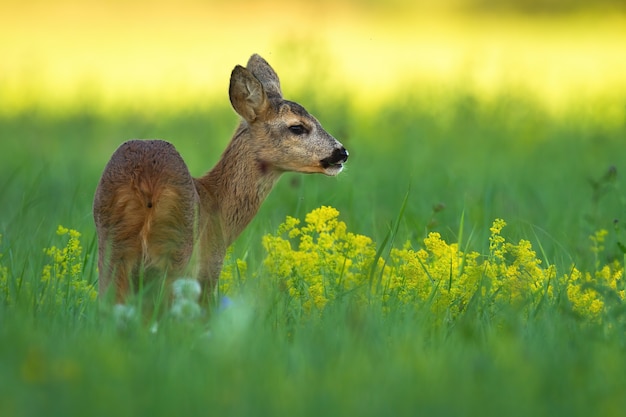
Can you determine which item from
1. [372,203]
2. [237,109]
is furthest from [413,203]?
[237,109]

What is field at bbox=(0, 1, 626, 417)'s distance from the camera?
3420 millimetres

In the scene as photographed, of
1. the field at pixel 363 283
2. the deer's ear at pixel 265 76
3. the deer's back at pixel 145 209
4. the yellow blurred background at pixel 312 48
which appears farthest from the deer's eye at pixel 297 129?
the yellow blurred background at pixel 312 48

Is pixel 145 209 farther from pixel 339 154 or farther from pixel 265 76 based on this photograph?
pixel 265 76

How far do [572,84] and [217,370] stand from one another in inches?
435

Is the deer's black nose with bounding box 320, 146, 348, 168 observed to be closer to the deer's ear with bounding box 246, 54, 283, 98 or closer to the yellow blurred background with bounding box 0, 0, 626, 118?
the deer's ear with bounding box 246, 54, 283, 98

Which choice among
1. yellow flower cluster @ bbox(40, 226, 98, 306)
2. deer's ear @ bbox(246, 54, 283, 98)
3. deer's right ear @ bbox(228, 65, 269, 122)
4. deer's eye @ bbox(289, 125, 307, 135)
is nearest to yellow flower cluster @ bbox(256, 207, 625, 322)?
deer's eye @ bbox(289, 125, 307, 135)

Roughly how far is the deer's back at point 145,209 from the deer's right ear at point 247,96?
961 mm

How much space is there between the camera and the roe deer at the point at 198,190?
4.56 meters

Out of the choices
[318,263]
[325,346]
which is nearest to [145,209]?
[318,263]

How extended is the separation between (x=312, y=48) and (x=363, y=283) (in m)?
5.67

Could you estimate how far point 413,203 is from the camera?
24.8 ft

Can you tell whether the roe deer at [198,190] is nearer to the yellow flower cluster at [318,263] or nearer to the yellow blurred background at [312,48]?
the yellow flower cluster at [318,263]

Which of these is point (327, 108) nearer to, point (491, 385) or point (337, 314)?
point (337, 314)

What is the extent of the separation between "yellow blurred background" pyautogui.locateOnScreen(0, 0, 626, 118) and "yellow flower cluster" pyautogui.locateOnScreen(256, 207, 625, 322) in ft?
16.7
